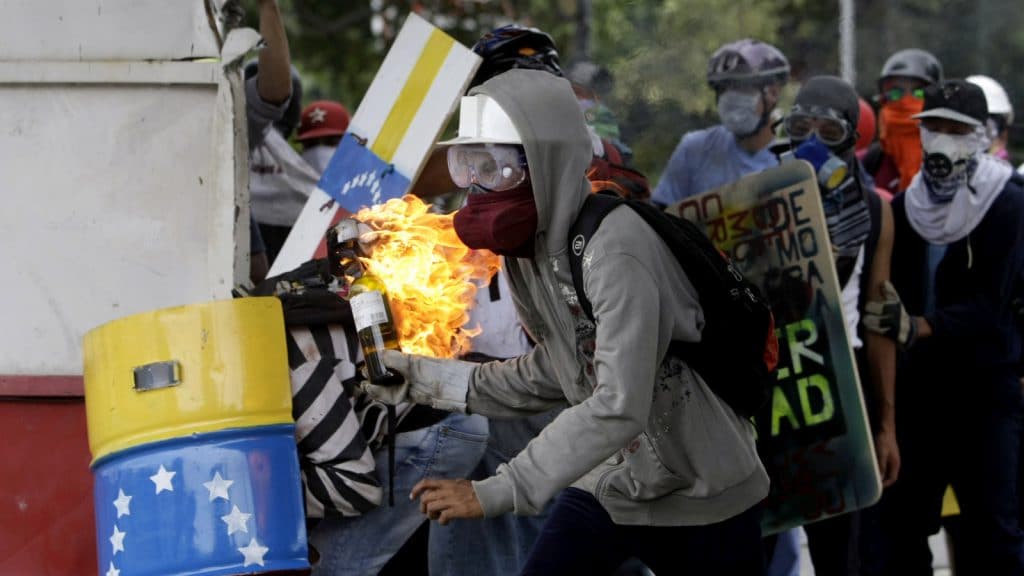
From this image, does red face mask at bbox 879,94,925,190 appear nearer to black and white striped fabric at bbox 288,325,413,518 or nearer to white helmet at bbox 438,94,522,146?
black and white striped fabric at bbox 288,325,413,518

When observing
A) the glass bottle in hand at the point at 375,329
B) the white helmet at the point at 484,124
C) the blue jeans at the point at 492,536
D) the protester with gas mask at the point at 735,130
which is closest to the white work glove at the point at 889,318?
the protester with gas mask at the point at 735,130

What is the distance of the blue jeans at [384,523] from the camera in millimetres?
4477

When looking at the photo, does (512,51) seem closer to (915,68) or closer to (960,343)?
(960,343)

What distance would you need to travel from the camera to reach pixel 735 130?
253 inches

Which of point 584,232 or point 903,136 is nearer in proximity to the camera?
point 584,232

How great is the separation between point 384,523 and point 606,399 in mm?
1335

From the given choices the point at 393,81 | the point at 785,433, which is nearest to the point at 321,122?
the point at 393,81

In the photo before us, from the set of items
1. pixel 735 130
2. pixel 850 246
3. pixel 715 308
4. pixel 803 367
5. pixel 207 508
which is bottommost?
pixel 207 508

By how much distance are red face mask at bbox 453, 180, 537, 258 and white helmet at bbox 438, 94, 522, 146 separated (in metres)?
0.12

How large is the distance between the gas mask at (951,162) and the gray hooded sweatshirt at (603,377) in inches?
91.5

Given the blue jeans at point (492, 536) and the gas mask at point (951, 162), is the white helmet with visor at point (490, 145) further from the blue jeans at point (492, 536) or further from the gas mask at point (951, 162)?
the gas mask at point (951, 162)

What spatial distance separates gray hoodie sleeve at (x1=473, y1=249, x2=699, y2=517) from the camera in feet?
11.0

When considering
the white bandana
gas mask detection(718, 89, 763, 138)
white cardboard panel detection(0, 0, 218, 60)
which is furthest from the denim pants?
gas mask detection(718, 89, 763, 138)

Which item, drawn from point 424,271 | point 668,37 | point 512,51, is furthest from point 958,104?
point 424,271
